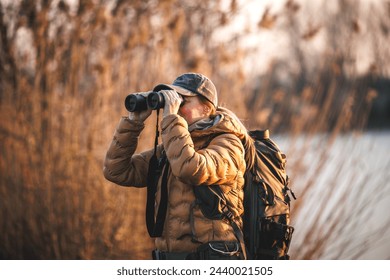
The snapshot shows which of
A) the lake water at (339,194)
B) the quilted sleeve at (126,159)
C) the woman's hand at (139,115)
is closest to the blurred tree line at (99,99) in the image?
the lake water at (339,194)

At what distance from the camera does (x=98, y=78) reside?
485cm

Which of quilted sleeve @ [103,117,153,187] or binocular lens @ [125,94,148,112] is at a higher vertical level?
binocular lens @ [125,94,148,112]

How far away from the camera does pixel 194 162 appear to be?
2236 mm

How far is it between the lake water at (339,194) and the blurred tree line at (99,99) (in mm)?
162

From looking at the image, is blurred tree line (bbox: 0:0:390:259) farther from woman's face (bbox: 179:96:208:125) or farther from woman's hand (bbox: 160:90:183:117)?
woman's hand (bbox: 160:90:183:117)

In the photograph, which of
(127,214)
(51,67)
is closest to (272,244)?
(127,214)

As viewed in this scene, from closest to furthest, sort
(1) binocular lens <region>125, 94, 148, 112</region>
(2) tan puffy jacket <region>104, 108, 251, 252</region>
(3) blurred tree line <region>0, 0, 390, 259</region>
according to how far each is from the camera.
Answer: (2) tan puffy jacket <region>104, 108, 251, 252</region>, (1) binocular lens <region>125, 94, 148, 112</region>, (3) blurred tree line <region>0, 0, 390, 259</region>

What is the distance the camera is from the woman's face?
2.51 meters

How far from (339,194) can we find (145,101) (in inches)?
111

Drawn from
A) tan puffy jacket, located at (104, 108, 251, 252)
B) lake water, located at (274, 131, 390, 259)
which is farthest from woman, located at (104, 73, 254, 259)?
lake water, located at (274, 131, 390, 259)

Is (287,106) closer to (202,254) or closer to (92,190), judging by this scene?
(92,190)

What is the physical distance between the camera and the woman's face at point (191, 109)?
2508 mm

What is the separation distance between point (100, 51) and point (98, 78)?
0.93 ft

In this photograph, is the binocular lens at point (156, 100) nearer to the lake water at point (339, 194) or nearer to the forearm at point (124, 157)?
the forearm at point (124, 157)
